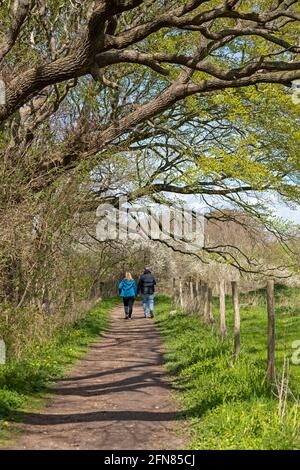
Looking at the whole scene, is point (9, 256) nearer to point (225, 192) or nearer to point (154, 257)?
point (225, 192)

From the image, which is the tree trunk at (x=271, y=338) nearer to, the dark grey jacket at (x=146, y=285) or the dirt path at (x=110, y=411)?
the dirt path at (x=110, y=411)

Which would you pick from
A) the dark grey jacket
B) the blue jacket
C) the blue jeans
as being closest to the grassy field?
the blue jacket

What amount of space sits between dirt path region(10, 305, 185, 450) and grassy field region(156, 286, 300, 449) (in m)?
0.32

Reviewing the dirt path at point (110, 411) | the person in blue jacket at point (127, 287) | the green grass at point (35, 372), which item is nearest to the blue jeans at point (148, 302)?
the person in blue jacket at point (127, 287)

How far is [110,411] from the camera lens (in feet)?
25.7


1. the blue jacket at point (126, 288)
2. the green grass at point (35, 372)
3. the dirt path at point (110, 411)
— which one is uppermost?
the blue jacket at point (126, 288)

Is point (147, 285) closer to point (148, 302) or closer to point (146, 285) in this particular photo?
point (146, 285)

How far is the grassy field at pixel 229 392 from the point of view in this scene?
5.73 metres

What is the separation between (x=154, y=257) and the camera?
1901 inches

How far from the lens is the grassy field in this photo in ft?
18.8

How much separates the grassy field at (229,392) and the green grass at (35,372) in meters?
2.01

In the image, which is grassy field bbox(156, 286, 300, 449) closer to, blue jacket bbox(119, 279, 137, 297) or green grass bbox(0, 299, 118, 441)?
green grass bbox(0, 299, 118, 441)

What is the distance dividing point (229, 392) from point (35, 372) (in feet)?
11.7

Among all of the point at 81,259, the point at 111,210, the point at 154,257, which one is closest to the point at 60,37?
the point at 111,210
